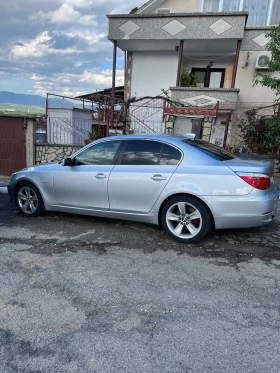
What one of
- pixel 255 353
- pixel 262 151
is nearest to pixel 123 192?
pixel 255 353

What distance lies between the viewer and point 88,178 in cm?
444

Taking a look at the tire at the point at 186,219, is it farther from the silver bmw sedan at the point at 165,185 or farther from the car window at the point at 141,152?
the car window at the point at 141,152

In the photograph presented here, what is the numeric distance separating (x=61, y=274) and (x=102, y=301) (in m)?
0.72

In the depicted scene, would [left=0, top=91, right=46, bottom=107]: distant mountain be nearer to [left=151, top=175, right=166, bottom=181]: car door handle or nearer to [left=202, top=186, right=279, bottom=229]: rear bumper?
[left=151, top=175, right=166, bottom=181]: car door handle

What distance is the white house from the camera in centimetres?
1110

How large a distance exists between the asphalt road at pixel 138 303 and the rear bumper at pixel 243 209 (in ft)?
1.35

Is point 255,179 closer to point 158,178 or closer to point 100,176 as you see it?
A: point 158,178

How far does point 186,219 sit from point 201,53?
12253mm

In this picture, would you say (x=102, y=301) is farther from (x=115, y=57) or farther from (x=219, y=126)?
(x=115, y=57)

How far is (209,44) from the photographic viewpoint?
12203mm

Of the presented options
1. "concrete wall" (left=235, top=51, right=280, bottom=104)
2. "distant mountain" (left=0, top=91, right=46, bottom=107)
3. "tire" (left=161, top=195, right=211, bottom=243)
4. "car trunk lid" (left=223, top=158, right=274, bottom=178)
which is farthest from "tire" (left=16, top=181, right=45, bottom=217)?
"distant mountain" (left=0, top=91, right=46, bottom=107)

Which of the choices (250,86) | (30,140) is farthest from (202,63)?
(30,140)

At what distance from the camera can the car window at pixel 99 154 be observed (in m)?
4.45

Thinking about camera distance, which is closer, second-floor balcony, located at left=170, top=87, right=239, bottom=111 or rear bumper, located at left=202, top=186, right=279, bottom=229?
rear bumper, located at left=202, top=186, right=279, bottom=229
